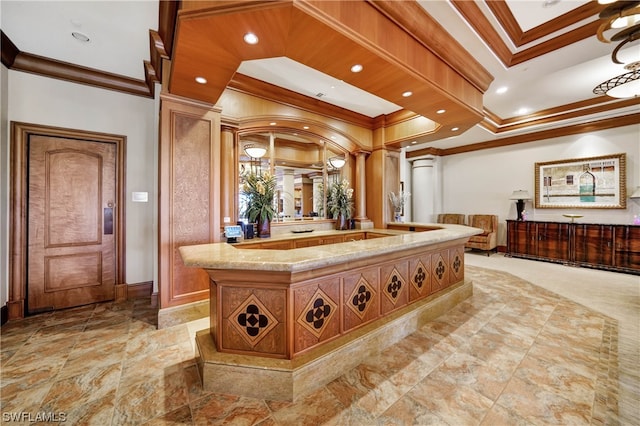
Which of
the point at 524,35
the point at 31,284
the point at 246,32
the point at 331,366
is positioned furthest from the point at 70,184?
the point at 524,35

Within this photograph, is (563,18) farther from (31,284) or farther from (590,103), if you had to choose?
(31,284)

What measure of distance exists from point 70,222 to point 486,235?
8140 mm

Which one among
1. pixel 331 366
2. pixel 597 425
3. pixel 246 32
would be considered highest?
pixel 246 32

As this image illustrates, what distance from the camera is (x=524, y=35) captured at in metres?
2.72

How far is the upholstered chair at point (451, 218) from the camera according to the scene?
23.6ft

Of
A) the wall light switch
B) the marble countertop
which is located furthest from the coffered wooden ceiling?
the wall light switch

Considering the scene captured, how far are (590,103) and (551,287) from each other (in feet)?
11.8

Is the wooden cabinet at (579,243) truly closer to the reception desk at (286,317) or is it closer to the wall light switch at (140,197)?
the reception desk at (286,317)

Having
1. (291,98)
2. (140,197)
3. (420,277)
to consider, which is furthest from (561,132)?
(140,197)

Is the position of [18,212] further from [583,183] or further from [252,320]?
[583,183]

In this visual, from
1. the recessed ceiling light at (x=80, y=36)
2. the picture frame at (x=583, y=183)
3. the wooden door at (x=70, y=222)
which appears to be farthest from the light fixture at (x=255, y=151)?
the picture frame at (x=583, y=183)

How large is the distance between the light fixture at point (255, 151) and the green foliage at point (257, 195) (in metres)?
0.53

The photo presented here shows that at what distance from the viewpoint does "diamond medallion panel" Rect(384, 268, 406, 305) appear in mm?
2393

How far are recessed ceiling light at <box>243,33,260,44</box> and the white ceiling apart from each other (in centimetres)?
104
